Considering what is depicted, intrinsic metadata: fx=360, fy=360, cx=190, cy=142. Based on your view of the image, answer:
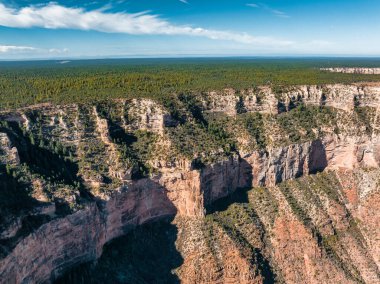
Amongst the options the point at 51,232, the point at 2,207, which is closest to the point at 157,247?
the point at 51,232

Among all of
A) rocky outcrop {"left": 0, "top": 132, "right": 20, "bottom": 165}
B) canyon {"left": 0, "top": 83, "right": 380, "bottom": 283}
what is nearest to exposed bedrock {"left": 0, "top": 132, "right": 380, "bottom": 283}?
canyon {"left": 0, "top": 83, "right": 380, "bottom": 283}

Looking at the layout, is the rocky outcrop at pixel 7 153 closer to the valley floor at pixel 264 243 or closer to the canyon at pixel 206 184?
the canyon at pixel 206 184

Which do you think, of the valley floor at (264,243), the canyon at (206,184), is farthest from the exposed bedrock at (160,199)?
the valley floor at (264,243)

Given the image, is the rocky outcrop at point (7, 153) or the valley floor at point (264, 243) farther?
the valley floor at point (264, 243)

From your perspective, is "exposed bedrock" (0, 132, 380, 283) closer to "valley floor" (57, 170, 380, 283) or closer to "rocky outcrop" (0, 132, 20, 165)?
"valley floor" (57, 170, 380, 283)

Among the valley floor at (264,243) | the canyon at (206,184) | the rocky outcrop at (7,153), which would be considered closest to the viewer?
the canyon at (206,184)

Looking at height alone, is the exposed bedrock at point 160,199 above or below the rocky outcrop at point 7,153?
below

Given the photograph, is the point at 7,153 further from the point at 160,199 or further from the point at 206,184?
the point at 206,184
